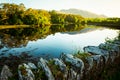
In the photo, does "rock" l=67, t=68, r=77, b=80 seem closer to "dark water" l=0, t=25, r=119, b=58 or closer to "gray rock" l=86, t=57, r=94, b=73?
"gray rock" l=86, t=57, r=94, b=73

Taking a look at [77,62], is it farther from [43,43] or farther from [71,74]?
[43,43]

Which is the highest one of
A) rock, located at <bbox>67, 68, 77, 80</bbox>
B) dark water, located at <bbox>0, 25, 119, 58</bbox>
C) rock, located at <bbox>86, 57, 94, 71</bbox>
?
rock, located at <bbox>86, 57, 94, 71</bbox>

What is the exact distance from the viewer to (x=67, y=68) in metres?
10.2

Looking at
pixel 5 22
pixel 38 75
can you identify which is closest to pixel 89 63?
pixel 38 75

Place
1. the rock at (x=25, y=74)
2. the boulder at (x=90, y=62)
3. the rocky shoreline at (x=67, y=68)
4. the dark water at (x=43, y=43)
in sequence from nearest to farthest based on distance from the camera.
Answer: the rock at (x=25, y=74) < the rocky shoreline at (x=67, y=68) < the boulder at (x=90, y=62) < the dark water at (x=43, y=43)

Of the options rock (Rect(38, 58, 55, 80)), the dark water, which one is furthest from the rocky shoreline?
the dark water

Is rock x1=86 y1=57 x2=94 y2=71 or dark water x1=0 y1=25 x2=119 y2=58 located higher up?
rock x1=86 y1=57 x2=94 y2=71

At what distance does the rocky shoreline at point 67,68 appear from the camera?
374 inches

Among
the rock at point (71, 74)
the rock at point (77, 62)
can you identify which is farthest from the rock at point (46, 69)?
the rock at point (77, 62)

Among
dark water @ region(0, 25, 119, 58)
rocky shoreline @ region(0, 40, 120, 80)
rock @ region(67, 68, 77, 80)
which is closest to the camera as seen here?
rocky shoreline @ region(0, 40, 120, 80)

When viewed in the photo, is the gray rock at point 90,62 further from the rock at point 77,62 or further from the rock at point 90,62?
the rock at point 77,62

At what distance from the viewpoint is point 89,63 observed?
1132 centimetres

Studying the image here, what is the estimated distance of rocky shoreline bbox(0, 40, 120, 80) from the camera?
950 centimetres

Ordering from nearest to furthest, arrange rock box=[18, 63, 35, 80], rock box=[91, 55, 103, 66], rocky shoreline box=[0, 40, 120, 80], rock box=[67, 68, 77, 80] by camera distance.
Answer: rock box=[18, 63, 35, 80] < rocky shoreline box=[0, 40, 120, 80] < rock box=[67, 68, 77, 80] < rock box=[91, 55, 103, 66]
